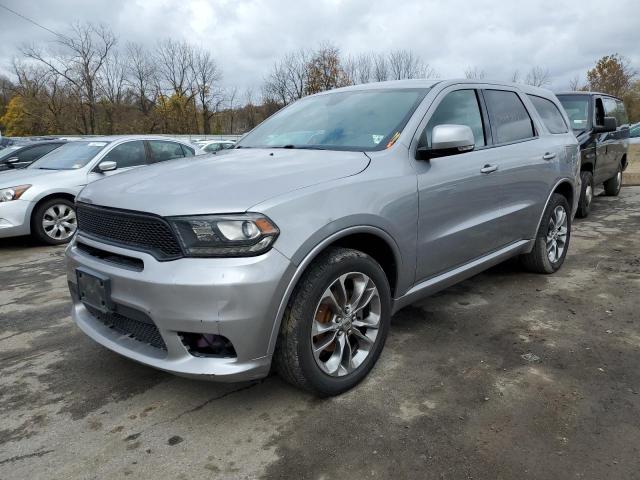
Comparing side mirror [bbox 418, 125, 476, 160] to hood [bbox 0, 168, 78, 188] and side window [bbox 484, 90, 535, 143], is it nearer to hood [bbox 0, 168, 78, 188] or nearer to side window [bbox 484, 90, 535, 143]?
side window [bbox 484, 90, 535, 143]

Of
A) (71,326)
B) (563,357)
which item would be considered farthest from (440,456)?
(71,326)

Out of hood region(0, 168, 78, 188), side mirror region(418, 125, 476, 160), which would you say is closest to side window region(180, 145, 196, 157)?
hood region(0, 168, 78, 188)

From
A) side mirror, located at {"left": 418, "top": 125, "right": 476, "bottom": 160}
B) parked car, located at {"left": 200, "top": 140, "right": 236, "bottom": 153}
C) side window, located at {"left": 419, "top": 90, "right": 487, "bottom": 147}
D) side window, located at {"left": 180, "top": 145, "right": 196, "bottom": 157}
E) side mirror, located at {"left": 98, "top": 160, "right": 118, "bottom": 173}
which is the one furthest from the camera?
side window, located at {"left": 180, "top": 145, "right": 196, "bottom": 157}

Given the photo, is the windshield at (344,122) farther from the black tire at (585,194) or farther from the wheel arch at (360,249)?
the black tire at (585,194)

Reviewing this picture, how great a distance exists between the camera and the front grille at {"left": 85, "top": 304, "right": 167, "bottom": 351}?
237 cm

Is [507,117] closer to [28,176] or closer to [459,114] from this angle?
[459,114]

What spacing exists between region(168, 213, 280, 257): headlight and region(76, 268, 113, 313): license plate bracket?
530 mm

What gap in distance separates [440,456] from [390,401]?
48cm

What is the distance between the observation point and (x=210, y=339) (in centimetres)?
227

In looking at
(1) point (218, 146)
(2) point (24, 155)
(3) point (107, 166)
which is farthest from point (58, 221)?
(2) point (24, 155)

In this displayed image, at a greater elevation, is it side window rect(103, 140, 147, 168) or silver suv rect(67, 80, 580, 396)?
side window rect(103, 140, 147, 168)

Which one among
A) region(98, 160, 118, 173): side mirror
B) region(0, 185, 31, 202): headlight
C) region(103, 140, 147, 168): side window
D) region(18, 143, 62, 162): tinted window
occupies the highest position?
region(18, 143, 62, 162): tinted window

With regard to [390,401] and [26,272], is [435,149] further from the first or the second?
[26,272]

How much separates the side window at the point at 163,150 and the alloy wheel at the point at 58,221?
1.53 metres
